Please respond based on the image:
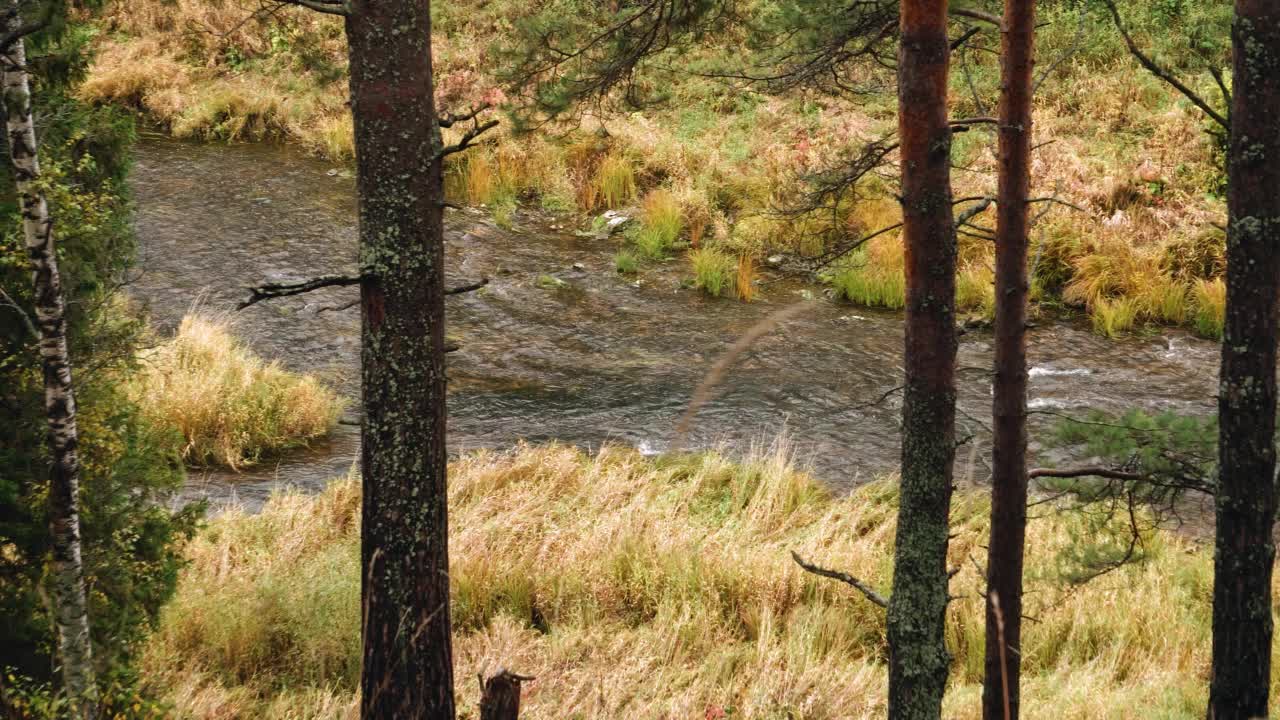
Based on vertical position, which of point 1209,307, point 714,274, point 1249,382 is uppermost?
point 714,274

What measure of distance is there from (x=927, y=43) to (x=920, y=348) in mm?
1026

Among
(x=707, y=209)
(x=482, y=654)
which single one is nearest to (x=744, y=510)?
(x=482, y=654)

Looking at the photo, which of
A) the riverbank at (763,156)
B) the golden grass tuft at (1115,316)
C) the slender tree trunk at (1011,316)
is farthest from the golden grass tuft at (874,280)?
the slender tree trunk at (1011,316)

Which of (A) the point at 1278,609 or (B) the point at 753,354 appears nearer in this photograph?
(A) the point at 1278,609

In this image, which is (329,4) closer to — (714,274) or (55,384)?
(55,384)

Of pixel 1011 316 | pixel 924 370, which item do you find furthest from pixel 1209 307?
pixel 924 370

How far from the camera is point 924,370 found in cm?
388

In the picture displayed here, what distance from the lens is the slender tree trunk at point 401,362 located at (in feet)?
12.9

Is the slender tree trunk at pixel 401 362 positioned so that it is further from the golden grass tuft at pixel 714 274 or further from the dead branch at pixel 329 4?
the golden grass tuft at pixel 714 274

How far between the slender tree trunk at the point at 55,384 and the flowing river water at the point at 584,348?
4.59 metres

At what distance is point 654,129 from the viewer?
18297 millimetres

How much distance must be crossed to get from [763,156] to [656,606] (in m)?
11.4

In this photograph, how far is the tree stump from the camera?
370 cm

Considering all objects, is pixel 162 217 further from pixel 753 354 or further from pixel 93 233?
pixel 93 233
